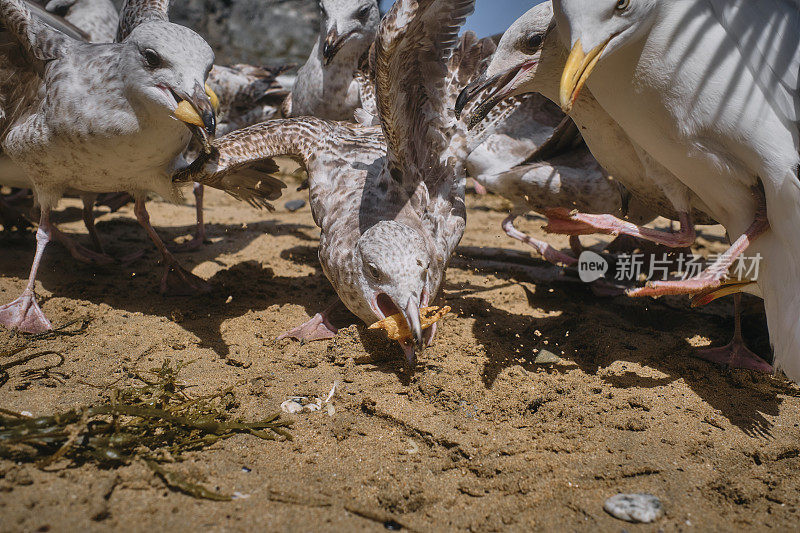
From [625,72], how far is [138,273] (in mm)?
3397

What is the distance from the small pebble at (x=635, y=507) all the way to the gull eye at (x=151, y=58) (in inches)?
111

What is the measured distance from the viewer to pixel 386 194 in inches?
122

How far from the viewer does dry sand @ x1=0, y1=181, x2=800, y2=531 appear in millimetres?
1724

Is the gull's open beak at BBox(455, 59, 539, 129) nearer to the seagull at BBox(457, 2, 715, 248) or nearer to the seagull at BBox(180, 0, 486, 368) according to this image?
the seagull at BBox(457, 2, 715, 248)

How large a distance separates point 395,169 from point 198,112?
104 centimetres

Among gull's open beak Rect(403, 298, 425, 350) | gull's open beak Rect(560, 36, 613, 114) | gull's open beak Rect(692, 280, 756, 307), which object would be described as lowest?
gull's open beak Rect(403, 298, 425, 350)

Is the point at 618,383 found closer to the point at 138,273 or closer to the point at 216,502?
the point at 216,502

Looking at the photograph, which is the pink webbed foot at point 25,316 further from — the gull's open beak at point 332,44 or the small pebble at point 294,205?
the small pebble at point 294,205

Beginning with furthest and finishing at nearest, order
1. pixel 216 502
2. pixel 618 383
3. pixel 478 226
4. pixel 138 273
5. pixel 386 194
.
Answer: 1. pixel 478 226
2. pixel 138 273
3. pixel 386 194
4. pixel 618 383
5. pixel 216 502

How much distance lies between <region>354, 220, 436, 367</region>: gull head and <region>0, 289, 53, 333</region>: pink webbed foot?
69.5 inches

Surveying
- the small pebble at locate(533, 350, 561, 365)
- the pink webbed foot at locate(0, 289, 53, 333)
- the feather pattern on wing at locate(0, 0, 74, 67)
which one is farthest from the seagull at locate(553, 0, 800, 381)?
the pink webbed foot at locate(0, 289, 53, 333)

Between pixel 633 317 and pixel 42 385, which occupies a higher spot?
pixel 633 317

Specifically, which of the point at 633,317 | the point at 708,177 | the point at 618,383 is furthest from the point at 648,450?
the point at 633,317

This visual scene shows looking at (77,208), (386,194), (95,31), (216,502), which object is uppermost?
(95,31)
